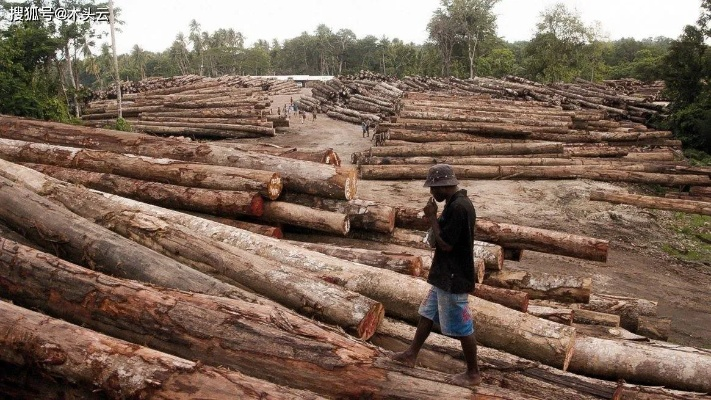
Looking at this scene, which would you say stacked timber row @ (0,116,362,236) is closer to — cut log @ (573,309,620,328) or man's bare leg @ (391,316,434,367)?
cut log @ (573,309,620,328)

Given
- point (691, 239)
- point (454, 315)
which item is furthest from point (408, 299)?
point (691, 239)

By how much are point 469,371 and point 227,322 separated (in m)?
1.75

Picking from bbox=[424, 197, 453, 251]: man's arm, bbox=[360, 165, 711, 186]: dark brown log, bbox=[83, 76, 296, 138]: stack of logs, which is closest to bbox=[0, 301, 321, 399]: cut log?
bbox=[424, 197, 453, 251]: man's arm

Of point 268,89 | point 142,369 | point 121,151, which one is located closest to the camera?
point 142,369

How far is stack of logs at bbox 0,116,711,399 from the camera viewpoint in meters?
3.20

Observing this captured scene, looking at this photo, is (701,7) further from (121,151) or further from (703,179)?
(121,151)

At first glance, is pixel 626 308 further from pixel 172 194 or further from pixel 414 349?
pixel 172 194

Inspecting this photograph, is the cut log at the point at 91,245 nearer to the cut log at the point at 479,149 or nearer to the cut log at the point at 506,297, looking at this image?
the cut log at the point at 506,297

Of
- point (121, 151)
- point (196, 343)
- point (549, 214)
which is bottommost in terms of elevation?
point (549, 214)

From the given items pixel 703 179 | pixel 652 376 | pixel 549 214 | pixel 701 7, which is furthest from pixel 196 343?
pixel 701 7

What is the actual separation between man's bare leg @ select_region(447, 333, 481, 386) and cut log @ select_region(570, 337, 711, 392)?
1.54 m

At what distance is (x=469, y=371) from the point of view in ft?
11.0

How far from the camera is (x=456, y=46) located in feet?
182

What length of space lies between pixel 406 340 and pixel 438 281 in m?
1.03
